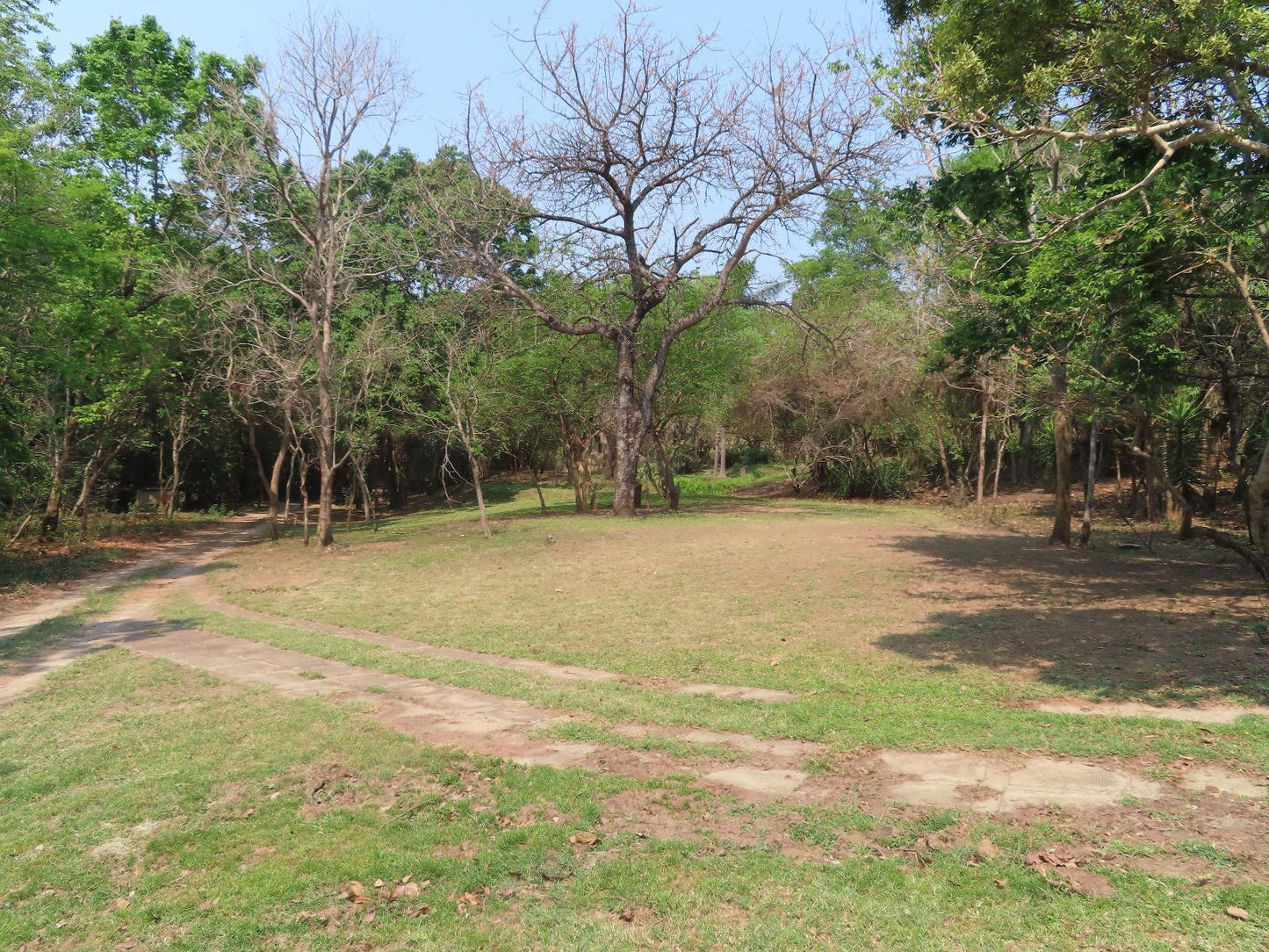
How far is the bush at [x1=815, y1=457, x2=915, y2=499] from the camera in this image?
29469 millimetres

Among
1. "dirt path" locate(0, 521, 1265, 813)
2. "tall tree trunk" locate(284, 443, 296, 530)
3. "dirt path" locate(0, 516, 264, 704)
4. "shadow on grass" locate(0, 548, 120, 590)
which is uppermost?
"tall tree trunk" locate(284, 443, 296, 530)

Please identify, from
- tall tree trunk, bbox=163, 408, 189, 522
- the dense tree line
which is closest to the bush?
the dense tree line

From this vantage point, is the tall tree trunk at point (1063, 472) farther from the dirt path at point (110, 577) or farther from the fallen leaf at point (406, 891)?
the dirt path at point (110, 577)

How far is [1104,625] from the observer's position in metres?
8.53

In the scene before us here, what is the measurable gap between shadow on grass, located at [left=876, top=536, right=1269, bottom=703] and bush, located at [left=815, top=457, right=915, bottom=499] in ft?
51.3

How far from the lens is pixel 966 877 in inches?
144

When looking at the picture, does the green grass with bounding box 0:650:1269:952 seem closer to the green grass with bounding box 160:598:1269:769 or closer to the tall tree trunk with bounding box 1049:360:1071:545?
the green grass with bounding box 160:598:1269:769

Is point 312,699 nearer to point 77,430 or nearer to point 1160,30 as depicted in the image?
point 1160,30

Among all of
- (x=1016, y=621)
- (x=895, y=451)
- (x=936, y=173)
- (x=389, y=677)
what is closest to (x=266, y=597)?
(x=389, y=677)

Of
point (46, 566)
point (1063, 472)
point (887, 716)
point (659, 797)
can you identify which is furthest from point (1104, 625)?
point (46, 566)

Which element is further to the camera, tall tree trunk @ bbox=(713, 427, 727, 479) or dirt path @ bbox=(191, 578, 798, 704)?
tall tree trunk @ bbox=(713, 427, 727, 479)

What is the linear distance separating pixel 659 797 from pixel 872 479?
26737mm

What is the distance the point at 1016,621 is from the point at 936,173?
992cm

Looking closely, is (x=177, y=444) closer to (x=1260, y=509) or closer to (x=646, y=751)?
(x=646, y=751)
